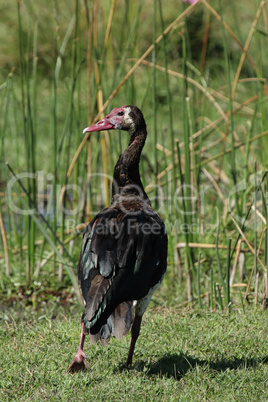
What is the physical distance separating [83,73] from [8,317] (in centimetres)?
660

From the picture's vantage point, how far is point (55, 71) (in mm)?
4445

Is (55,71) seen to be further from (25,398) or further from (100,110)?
(25,398)

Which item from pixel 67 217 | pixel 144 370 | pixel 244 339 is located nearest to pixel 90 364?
pixel 144 370

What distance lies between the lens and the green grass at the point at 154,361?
296cm

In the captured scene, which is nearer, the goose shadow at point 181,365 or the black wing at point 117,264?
the black wing at point 117,264

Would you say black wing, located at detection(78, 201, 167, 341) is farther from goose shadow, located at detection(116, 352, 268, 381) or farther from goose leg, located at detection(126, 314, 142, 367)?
goose shadow, located at detection(116, 352, 268, 381)

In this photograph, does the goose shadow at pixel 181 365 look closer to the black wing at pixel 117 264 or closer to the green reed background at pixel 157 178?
the black wing at pixel 117 264

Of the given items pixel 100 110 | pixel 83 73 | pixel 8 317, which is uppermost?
pixel 83 73

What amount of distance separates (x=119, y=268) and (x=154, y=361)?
2.19 ft

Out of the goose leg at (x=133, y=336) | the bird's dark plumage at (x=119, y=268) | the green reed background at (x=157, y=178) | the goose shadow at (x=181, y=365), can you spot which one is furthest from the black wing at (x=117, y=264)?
the green reed background at (x=157, y=178)

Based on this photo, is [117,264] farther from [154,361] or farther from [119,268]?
[154,361]

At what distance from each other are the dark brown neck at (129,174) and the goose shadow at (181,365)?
114cm

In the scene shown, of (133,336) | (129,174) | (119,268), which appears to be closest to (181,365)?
(133,336)

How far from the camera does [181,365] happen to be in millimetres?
3305
